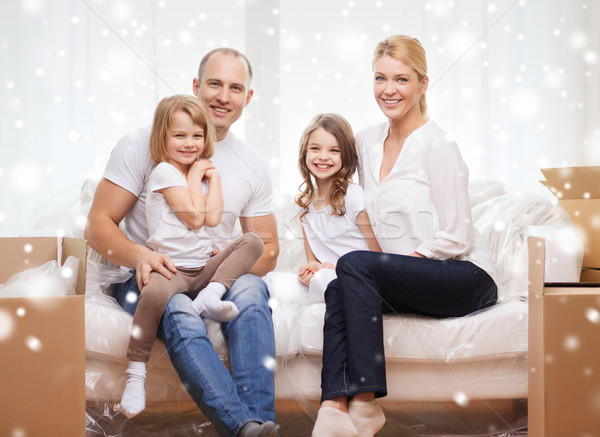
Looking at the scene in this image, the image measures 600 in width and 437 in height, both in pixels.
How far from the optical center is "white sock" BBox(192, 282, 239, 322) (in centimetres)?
130

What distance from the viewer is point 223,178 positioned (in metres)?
1.65

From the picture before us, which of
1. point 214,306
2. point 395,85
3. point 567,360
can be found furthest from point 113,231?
point 567,360

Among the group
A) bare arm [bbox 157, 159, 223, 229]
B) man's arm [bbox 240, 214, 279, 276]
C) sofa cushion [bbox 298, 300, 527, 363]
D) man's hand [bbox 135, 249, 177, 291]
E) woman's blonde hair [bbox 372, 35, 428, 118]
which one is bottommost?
sofa cushion [bbox 298, 300, 527, 363]

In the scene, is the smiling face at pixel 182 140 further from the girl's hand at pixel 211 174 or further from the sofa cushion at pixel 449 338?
the sofa cushion at pixel 449 338

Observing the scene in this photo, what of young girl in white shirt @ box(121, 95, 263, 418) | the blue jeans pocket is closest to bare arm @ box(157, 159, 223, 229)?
young girl in white shirt @ box(121, 95, 263, 418)

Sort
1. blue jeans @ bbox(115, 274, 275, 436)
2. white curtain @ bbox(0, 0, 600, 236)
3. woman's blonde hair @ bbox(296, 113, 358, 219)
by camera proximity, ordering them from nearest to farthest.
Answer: blue jeans @ bbox(115, 274, 275, 436), woman's blonde hair @ bbox(296, 113, 358, 219), white curtain @ bbox(0, 0, 600, 236)

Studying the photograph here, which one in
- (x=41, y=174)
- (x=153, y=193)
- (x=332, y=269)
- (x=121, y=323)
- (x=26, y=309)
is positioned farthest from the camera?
(x=41, y=174)

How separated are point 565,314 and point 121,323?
946 millimetres

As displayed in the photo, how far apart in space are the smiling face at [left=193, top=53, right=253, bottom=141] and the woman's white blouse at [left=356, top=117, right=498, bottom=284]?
43 cm

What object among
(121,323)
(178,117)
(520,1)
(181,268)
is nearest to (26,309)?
(121,323)

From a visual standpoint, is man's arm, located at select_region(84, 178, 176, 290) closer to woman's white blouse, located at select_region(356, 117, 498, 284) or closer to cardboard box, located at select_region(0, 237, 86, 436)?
cardboard box, located at select_region(0, 237, 86, 436)

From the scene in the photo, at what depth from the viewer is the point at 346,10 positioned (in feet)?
7.90

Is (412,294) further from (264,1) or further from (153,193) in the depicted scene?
(264,1)

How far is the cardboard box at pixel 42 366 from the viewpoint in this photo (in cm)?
101
